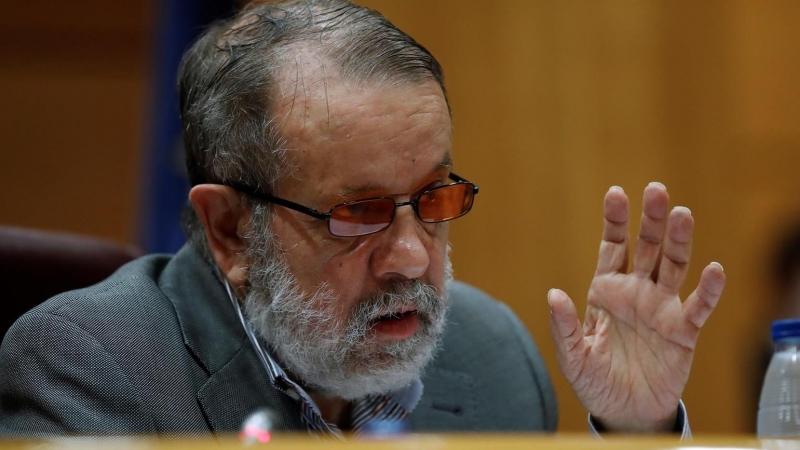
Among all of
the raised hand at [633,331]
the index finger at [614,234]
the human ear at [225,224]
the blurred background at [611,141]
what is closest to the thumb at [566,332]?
the raised hand at [633,331]

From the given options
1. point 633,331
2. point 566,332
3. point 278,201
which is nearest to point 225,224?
point 278,201

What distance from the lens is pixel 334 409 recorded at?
1850 mm

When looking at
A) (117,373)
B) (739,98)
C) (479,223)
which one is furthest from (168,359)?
(739,98)

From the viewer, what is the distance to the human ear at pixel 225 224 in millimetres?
1769

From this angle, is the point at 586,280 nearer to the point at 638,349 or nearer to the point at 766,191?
the point at 766,191

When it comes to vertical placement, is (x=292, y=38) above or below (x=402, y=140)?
above

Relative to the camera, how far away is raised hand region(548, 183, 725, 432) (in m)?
1.70

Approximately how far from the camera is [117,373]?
1492mm

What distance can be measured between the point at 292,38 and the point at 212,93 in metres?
0.20

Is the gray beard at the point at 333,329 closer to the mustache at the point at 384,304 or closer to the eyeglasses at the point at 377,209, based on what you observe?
the mustache at the point at 384,304

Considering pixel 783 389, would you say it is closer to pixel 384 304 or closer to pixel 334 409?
pixel 384 304

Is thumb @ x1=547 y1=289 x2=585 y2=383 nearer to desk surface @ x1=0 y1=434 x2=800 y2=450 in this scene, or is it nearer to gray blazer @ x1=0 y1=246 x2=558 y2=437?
gray blazer @ x1=0 y1=246 x2=558 y2=437

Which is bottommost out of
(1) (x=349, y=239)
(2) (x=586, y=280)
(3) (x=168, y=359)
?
(2) (x=586, y=280)

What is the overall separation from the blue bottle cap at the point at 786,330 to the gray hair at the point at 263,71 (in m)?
0.79
